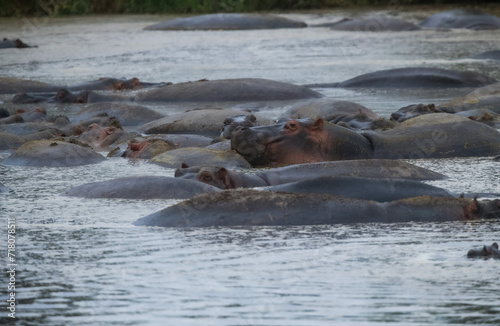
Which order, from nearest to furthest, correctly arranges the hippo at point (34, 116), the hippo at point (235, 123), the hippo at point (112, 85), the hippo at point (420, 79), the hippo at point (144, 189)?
1. the hippo at point (144, 189)
2. the hippo at point (235, 123)
3. the hippo at point (34, 116)
4. the hippo at point (420, 79)
5. the hippo at point (112, 85)

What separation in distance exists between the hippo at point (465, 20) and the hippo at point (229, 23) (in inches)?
100.0

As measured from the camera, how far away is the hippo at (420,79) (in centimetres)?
1062

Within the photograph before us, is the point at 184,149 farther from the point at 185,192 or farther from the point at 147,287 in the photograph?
the point at 147,287

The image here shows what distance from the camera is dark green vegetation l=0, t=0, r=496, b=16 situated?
24312mm

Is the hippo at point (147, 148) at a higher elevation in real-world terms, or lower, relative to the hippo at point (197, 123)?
higher

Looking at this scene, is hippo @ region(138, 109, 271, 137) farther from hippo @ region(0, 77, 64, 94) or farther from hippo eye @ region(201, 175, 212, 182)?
hippo @ region(0, 77, 64, 94)

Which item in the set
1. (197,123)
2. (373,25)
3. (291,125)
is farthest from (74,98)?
(373,25)

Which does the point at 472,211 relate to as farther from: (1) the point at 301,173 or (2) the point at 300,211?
(1) the point at 301,173

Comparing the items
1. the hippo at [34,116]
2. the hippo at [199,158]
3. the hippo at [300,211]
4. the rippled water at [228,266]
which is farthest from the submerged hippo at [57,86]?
the hippo at [300,211]

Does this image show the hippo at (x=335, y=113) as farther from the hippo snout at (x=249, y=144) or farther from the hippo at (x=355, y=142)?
the hippo snout at (x=249, y=144)

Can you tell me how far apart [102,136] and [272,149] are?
5.30 ft

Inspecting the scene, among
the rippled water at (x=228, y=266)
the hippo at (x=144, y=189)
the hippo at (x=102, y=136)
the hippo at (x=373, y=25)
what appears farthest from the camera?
the hippo at (x=373, y=25)

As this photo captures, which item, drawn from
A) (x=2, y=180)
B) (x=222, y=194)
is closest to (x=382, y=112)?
(x=2, y=180)

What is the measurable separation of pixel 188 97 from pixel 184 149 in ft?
12.8
